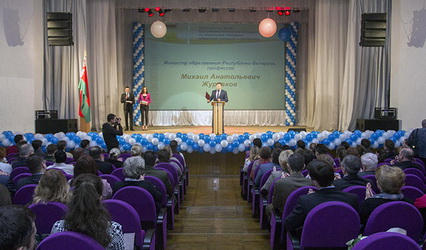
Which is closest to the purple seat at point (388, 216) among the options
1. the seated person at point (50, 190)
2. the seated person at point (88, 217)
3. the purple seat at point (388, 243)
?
the purple seat at point (388, 243)

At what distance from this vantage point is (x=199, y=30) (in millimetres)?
15883

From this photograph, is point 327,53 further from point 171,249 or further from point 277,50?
point 171,249

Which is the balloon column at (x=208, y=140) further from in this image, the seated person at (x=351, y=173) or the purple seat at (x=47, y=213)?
the purple seat at (x=47, y=213)

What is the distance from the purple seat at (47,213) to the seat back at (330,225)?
147 centimetres

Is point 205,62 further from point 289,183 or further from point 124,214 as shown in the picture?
point 124,214

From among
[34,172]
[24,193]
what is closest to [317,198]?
[24,193]

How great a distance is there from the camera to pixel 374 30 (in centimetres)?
1080

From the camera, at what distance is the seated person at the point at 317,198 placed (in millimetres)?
2963

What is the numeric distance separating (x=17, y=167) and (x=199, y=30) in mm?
11731

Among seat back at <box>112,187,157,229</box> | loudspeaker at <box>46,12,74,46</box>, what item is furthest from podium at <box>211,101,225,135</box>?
seat back at <box>112,187,157,229</box>

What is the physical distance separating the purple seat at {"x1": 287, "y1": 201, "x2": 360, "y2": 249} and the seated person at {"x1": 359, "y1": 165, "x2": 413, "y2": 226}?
25cm

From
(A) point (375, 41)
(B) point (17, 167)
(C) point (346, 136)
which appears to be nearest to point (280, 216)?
(B) point (17, 167)

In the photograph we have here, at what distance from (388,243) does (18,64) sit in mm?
10228

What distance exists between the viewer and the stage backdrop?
1588 cm
